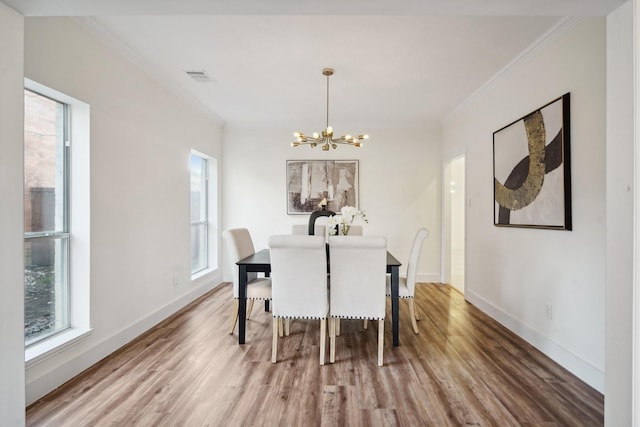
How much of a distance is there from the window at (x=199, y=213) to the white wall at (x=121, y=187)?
667mm

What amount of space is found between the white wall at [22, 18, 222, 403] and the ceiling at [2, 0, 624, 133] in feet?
0.87

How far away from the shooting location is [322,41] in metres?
2.82

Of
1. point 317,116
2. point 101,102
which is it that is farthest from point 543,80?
point 101,102

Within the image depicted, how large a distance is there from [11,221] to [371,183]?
15.3 ft

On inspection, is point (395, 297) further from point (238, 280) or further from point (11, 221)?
point (11, 221)

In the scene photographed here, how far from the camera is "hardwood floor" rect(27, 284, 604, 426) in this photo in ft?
6.33

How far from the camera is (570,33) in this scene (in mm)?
2506

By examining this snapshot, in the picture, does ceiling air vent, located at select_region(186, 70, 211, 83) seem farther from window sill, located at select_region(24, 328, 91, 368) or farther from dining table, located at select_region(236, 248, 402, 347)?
window sill, located at select_region(24, 328, 91, 368)

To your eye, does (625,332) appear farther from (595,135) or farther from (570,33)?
(570,33)

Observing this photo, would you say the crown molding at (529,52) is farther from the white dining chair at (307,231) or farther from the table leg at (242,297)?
the table leg at (242,297)

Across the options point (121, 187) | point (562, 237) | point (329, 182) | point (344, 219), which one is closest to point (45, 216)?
point (121, 187)

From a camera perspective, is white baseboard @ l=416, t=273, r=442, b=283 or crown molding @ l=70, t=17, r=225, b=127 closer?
crown molding @ l=70, t=17, r=225, b=127

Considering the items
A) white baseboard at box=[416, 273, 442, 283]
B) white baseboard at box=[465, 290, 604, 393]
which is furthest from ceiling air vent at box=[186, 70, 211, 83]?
white baseboard at box=[416, 273, 442, 283]

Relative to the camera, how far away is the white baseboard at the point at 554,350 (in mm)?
2252
